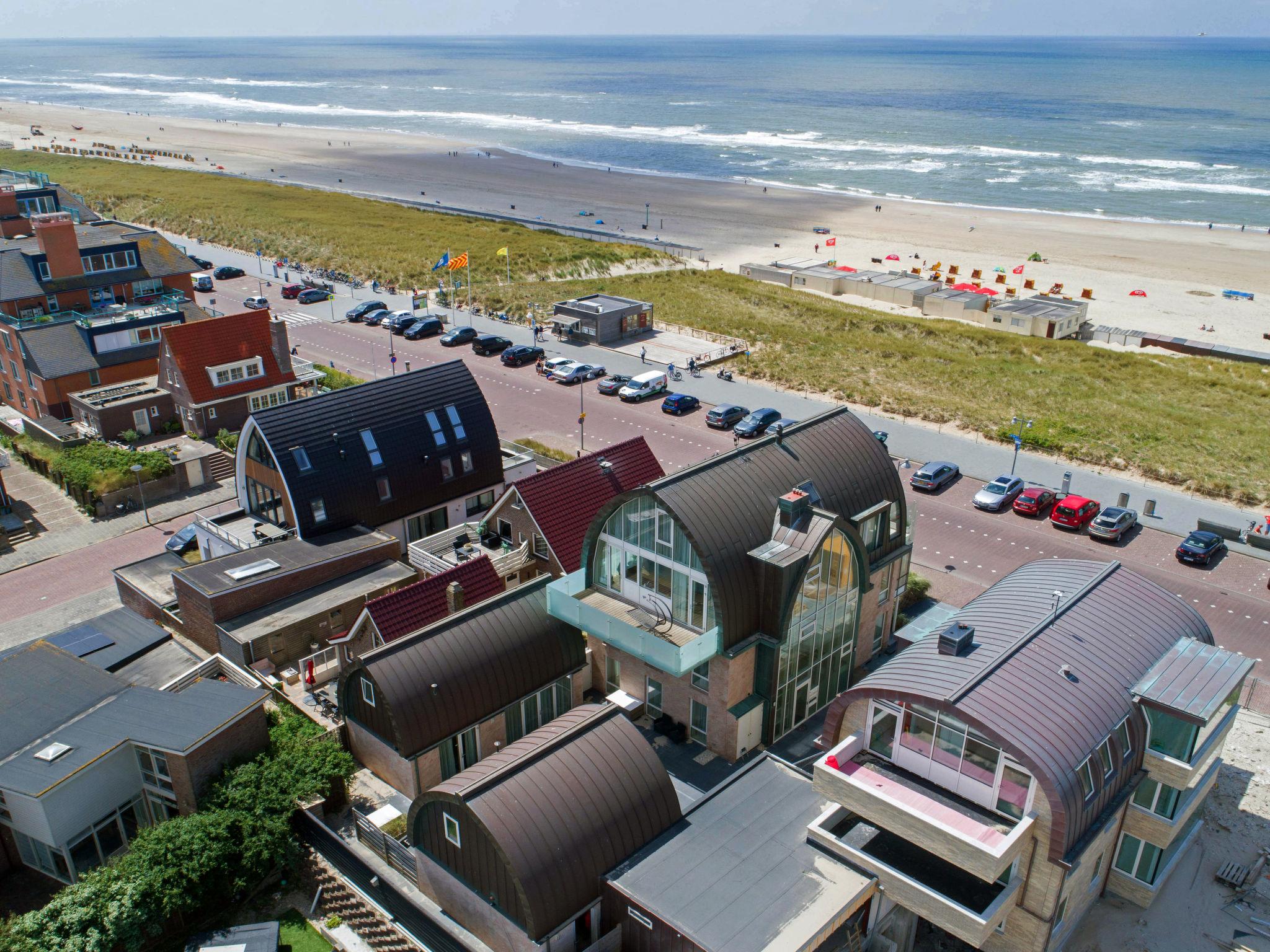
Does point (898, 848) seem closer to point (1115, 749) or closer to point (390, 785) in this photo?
point (1115, 749)

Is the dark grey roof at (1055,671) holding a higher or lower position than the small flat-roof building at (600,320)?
higher

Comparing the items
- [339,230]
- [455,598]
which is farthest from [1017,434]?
[339,230]

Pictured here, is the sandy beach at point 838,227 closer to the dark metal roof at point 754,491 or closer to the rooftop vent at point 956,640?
the dark metal roof at point 754,491

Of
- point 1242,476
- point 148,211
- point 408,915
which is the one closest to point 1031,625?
point 408,915

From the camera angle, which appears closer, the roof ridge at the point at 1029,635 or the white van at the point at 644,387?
the roof ridge at the point at 1029,635

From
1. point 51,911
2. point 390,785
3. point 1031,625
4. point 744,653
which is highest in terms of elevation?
point 1031,625

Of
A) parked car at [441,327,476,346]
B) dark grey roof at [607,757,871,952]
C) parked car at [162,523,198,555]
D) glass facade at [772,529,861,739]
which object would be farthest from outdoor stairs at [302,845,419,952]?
parked car at [441,327,476,346]

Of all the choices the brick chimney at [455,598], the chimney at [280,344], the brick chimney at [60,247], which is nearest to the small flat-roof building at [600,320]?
the chimney at [280,344]

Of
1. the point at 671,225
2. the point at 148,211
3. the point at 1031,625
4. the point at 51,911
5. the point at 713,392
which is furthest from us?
the point at 671,225
